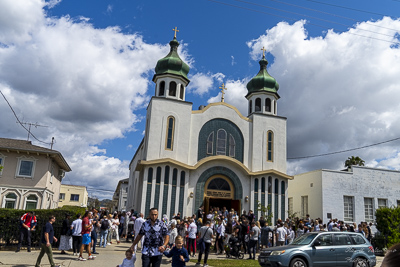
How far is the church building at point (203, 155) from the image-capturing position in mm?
24891

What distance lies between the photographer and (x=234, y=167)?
26453mm

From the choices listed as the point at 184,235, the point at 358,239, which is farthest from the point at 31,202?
the point at 358,239

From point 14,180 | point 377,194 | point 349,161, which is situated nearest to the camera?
point 14,180

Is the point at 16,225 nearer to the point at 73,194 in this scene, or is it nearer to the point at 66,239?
the point at 66,239

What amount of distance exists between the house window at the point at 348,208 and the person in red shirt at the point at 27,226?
23.2 meters

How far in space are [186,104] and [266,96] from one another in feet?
24.3

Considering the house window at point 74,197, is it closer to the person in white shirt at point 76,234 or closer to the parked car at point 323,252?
the person in white shirt at point 76,234

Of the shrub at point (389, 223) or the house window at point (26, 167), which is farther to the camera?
the house window at point (26, 167)

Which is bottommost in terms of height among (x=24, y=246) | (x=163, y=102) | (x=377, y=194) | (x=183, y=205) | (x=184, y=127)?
(x=24, y=246)

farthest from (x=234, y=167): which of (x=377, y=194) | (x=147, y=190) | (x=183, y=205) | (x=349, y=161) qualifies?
(x=349, y=161)

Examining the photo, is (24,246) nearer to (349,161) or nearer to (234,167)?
(234,167)

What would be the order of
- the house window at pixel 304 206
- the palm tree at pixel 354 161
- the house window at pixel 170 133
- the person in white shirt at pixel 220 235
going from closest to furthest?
the person in white shirt at pixel 220 235, the house window at pixel 170 133, the house window at pixel 304 206, the palm tree at pixel 354 161

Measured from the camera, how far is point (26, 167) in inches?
1048

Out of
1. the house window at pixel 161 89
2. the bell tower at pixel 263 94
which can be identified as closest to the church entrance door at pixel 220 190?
the bell tower at pixel 263 94
